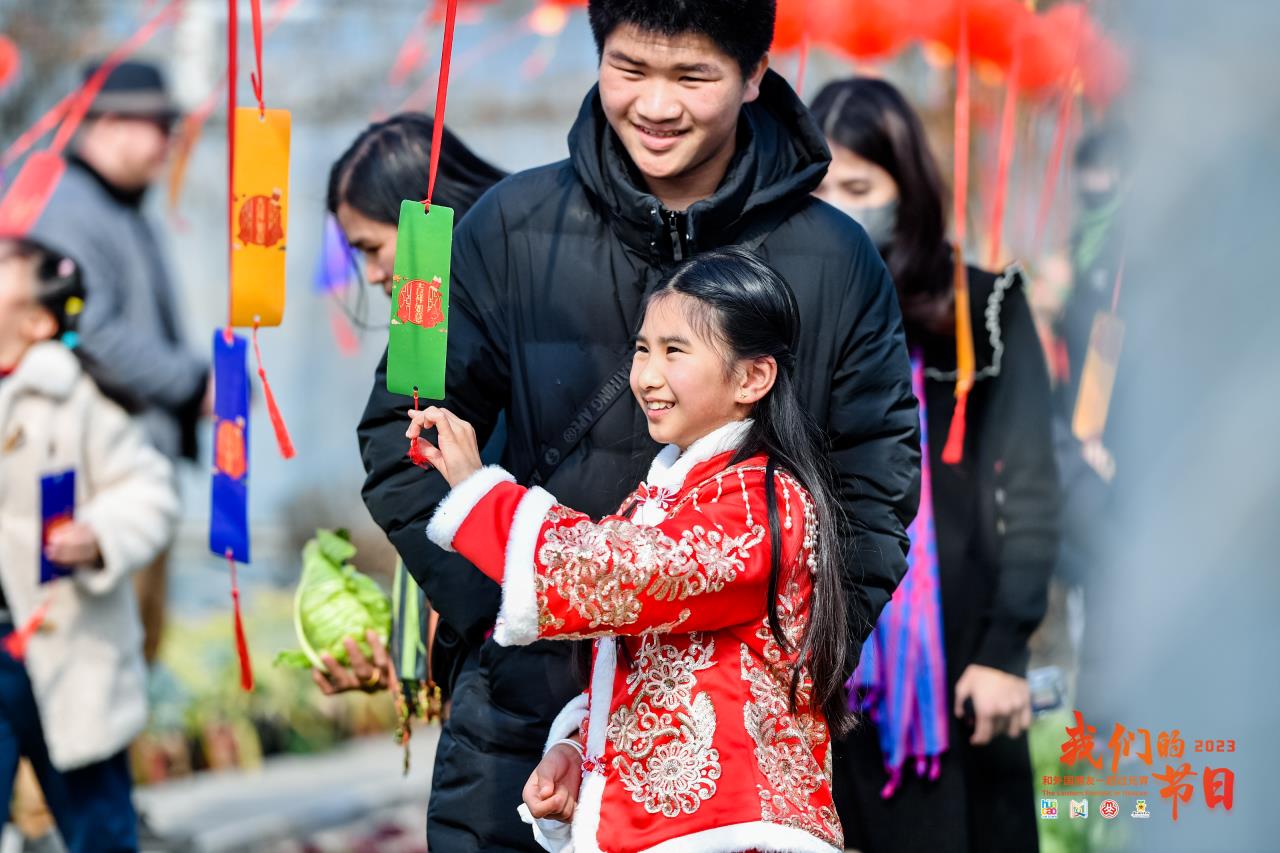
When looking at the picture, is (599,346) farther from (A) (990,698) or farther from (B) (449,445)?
(A) (990,698)

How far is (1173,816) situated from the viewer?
156 inches

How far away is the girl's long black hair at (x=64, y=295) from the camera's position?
174 inches

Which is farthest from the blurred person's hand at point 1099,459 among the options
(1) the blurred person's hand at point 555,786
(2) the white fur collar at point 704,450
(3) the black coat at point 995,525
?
(1) the blurred person's hand at point 555,786

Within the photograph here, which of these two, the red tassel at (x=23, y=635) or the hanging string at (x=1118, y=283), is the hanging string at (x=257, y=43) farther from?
the hanging string at (x=1118, y=283)

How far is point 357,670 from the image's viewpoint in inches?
118

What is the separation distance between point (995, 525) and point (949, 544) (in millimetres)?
139

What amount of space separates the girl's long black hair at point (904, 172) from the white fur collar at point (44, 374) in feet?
6.70

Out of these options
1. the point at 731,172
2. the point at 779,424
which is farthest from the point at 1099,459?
the point at 779,424

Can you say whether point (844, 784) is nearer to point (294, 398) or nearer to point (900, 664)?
point (900, 664)

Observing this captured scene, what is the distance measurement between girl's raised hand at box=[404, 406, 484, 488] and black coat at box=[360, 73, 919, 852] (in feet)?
0.86

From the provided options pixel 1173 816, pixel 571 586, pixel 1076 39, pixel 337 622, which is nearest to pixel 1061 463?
Answer: pixel 1173 816

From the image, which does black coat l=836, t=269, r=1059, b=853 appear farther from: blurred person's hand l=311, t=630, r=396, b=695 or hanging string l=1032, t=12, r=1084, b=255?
blurred person's hand l=311, t=630, r=396, b=695

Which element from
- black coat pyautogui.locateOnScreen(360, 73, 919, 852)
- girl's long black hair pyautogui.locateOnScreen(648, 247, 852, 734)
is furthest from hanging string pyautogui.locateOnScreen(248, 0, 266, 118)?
girl's long black hair pyautogui.locateOnScreen(648, 247, 852, 734)

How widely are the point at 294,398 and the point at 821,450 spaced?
3894 mm
